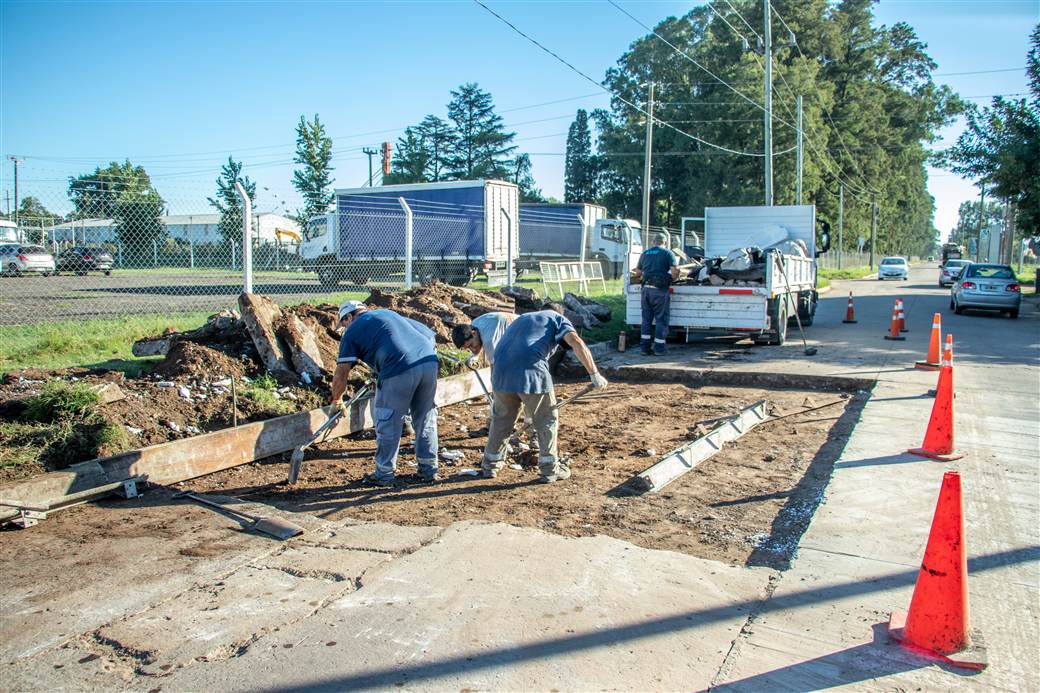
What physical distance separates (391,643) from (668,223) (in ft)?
179

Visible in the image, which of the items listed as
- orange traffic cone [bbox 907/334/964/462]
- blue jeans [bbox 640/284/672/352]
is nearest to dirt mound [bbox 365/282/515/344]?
blue jeans [bbox 640/284/672/352]

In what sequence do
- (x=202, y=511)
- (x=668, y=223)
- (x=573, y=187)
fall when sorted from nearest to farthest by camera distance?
(x=202, y=511), (x=668, y=223), (x=573, y=187)

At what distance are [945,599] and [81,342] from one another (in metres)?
9.25

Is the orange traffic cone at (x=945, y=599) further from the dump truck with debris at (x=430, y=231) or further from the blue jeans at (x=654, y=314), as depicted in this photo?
the dump truck with debris at (x=430, y=231)

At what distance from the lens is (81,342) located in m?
9.12

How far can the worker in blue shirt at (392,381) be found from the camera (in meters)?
6.02

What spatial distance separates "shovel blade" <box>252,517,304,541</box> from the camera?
4742mm

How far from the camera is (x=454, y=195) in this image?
81.5 ft

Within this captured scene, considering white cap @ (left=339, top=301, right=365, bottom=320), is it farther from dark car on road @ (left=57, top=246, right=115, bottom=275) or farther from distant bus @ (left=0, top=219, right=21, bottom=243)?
dark car on road @ (left=57, top=246, right=115, bottom=275)

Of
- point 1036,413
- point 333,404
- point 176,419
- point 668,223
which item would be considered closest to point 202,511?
point 333,404

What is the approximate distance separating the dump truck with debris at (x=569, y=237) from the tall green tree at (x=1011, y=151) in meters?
12.4

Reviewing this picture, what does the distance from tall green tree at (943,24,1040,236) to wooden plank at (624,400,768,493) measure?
19338 mm

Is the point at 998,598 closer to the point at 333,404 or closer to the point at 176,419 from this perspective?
the point at 333,404

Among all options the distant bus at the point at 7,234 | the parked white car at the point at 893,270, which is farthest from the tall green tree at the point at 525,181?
the distant bus at the point at 7,234
